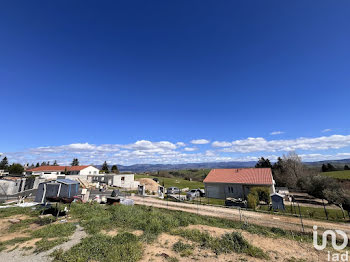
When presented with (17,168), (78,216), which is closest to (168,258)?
(78,216)

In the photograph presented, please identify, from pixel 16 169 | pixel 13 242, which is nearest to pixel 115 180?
pixel 13 242

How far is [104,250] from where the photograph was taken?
33.9 ft

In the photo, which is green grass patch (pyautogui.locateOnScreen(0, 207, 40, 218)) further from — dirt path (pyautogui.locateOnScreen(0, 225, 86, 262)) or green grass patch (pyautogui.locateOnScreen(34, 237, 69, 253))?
dirt path (pyautogui.locateOnScreen(0, 225, 86, 262))

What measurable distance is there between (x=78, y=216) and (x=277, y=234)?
20459mm

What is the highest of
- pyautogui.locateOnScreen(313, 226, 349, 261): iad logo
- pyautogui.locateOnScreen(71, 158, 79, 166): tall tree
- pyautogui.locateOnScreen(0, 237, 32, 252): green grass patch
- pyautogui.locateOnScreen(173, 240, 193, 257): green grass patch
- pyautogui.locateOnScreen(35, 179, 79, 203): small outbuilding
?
pyautogui.locateOnScreen(71, 158, 79, 166): tall tree

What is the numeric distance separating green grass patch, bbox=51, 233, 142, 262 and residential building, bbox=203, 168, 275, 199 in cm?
2712

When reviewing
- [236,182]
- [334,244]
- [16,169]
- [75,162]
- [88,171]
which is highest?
[75,162]

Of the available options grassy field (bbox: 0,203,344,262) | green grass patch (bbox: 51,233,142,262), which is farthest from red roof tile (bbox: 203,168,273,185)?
green grass patch (bbox: 51,233,142,262)

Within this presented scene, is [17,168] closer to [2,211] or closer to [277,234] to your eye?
[2,211]

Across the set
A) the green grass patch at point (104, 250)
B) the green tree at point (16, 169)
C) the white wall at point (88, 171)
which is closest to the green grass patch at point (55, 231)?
the green grass patch at point (104, 250)

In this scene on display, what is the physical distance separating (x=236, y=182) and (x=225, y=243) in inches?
965

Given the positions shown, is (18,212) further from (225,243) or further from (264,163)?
(264,163)

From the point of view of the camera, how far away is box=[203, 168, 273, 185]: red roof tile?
32.4m

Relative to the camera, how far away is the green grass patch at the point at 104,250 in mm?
9398
